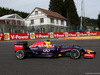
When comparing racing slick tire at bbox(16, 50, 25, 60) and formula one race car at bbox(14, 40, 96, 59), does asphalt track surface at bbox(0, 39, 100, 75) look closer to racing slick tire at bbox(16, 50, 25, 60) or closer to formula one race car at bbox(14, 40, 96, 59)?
formula one race car at bbox(14, 40, 96, 59)

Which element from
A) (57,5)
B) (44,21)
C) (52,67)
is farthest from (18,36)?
(57,5)

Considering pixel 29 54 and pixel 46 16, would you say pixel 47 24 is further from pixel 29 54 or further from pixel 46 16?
pixel 29 54

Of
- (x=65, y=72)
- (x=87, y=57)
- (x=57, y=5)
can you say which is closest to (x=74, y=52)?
(x=87, y=57)

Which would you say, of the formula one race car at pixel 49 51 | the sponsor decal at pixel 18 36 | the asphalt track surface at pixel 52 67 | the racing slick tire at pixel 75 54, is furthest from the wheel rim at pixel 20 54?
the sponsor decal at pixel 18 36

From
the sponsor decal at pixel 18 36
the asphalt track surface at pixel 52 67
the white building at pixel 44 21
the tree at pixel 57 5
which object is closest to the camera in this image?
the asphalt track surface at pixel 52 67

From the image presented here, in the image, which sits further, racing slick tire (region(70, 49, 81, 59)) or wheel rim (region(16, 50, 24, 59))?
wheel rim (region(16, 50, 24, 59))

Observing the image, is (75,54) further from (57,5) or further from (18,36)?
(57,5)

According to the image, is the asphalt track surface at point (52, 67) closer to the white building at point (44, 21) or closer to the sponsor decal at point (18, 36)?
the sponsor decal at point (18, 36)

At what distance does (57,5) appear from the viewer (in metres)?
58.4

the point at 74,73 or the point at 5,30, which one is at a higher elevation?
the point at 5,30

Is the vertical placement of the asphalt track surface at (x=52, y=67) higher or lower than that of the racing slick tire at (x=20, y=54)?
lower

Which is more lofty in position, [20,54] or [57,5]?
[57,5]

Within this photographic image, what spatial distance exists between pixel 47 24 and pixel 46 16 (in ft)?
8.19

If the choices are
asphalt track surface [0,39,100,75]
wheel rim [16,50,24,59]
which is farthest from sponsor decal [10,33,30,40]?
asphalt track surface [0,39,100,75]
